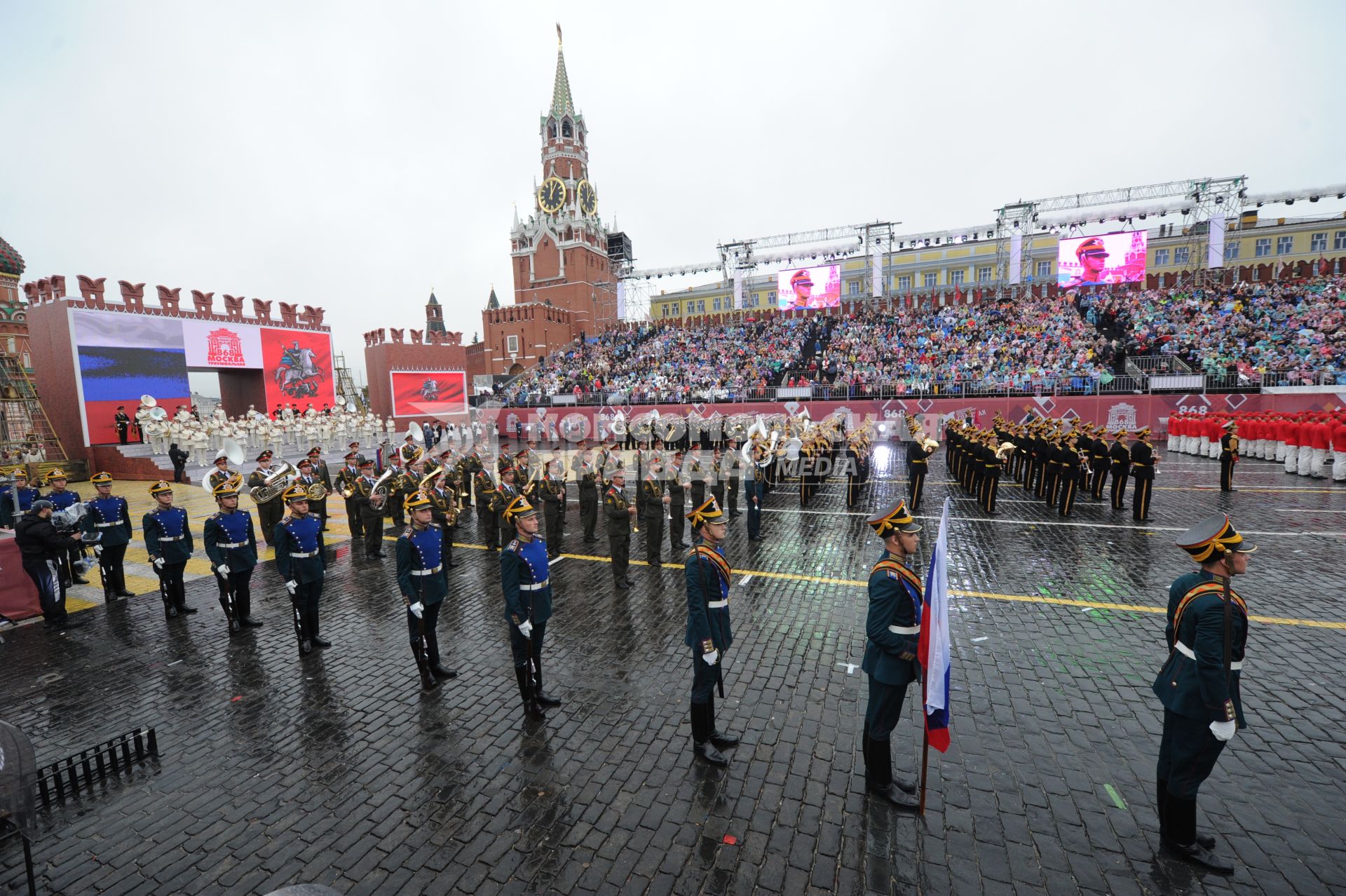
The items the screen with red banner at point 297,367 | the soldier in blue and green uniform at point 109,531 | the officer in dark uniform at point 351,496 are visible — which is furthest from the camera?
the screen with red banner at point 297,367

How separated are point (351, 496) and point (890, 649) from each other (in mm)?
12161

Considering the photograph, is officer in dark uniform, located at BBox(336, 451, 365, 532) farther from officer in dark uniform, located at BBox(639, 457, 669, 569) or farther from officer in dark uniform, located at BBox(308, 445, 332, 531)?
officer in dark uniform, located at BBox(639, 457, 669, 569)

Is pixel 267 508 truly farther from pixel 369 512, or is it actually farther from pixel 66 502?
pixel 66 502

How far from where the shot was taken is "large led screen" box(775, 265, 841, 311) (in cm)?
4247

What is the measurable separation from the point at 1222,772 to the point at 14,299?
58.6 metres

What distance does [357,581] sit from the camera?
10.0 metres

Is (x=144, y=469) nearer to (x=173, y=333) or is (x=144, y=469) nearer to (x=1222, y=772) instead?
(x=173, y=333)

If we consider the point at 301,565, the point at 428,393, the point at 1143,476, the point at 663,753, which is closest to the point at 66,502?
the point at 301,565

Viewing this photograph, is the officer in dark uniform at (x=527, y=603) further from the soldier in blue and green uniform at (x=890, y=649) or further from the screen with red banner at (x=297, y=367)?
the screen with red banner at (x=297, y=367)

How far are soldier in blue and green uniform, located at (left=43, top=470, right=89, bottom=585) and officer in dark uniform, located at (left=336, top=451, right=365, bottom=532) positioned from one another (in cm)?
420

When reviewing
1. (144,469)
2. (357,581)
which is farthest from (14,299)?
(357,581)

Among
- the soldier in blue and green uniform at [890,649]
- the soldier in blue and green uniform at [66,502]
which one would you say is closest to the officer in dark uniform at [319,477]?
the soldier in blue and green uniform at [66,502]

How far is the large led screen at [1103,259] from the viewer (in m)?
35.8

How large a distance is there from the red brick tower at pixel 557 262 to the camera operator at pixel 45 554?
49631 millimetres
